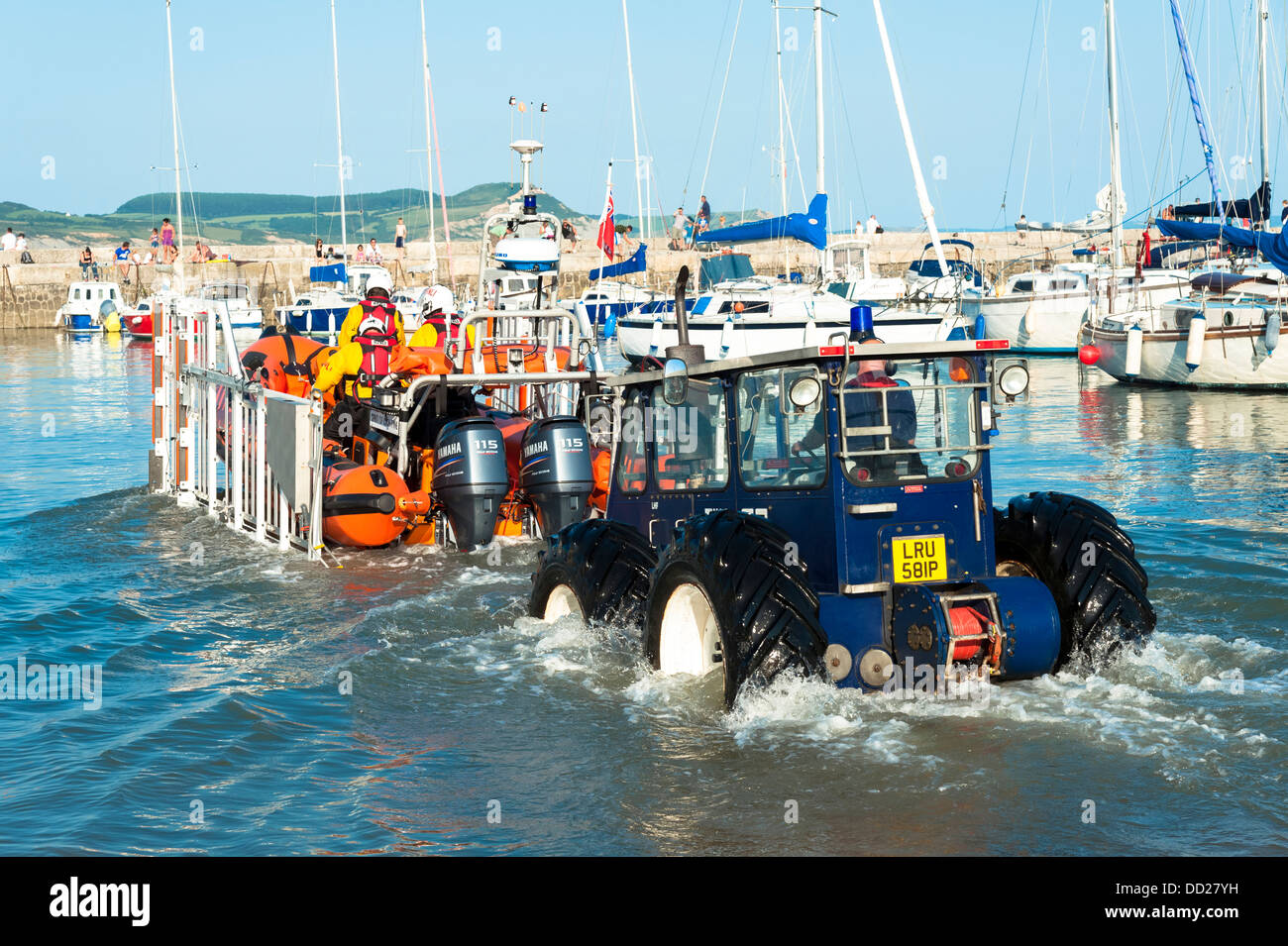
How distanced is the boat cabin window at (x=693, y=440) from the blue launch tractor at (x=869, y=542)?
0.07ft

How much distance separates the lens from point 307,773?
611 cm

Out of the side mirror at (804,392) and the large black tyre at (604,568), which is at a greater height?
the side mirror at (804,392)

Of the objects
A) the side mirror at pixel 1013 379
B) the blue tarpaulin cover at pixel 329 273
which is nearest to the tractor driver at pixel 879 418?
the side mirror at pixel 1013 379

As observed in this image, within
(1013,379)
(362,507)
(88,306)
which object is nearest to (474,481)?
(362,507)

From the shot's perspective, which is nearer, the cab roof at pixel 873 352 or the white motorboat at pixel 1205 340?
the cab roof at pixel 873 352

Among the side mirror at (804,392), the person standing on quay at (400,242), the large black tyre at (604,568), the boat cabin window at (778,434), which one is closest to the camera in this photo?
the side mirror at (804,392)

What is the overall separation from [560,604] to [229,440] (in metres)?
5.78

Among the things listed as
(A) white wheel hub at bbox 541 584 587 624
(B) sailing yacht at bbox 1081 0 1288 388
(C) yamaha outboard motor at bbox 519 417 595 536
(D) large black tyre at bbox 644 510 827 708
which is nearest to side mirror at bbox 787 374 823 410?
(D) large black tyre at bbox 644 510 827 708

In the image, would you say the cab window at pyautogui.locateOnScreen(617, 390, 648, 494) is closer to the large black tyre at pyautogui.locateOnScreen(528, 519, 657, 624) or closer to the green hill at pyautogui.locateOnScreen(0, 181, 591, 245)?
the large black tyre at pyautogui.locateOnScreen(528, 519, 657, 624)

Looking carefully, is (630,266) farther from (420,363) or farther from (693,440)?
(693,440)

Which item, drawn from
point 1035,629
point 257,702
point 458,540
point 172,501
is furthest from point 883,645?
point 172,501

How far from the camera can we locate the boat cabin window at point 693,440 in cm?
707

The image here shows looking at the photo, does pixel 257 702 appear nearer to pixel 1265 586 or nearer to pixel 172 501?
pixel 1265 586

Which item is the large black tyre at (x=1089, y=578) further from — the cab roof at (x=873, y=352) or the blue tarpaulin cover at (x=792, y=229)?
the blue tarpaulin cover at (x=792, y=229)
